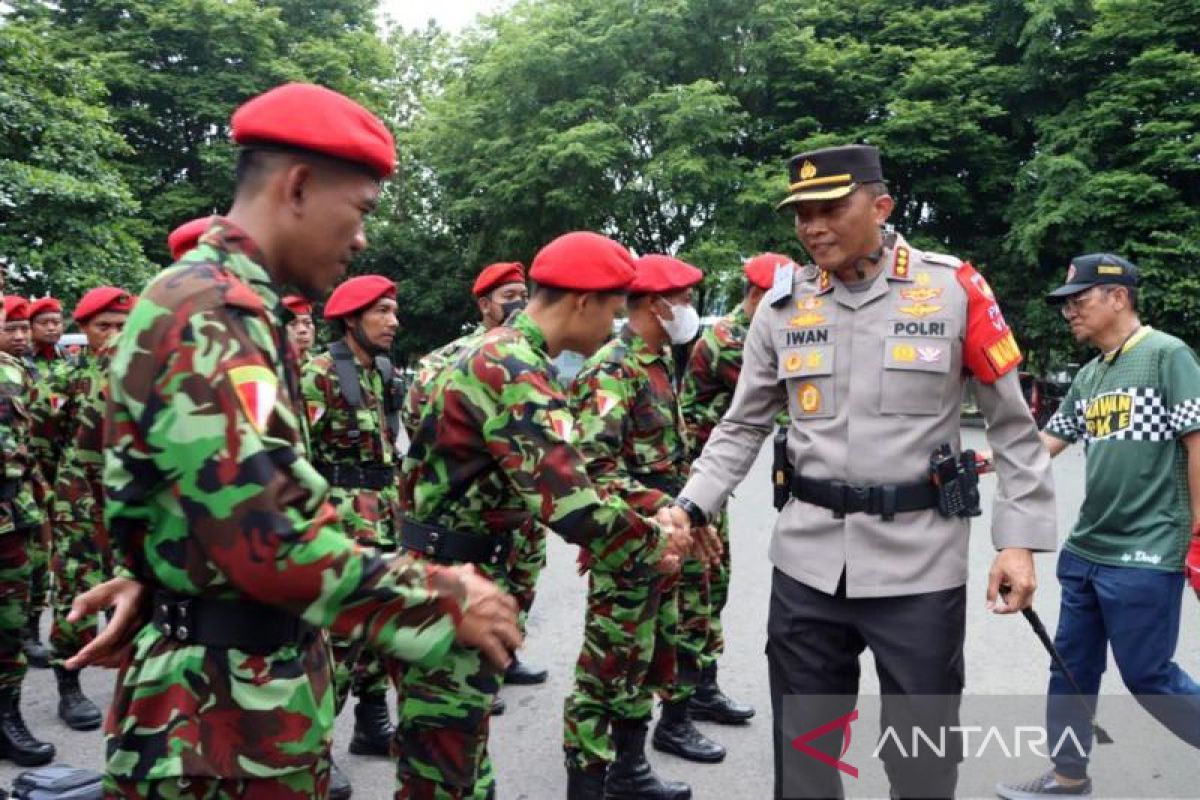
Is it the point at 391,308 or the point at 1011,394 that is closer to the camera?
the point at 1011,394

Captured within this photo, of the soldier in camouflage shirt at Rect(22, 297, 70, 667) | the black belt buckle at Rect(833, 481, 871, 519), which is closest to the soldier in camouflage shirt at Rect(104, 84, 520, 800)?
the black belt buckle at Rect(833, 481, 871, 519)

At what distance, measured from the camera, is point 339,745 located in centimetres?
432

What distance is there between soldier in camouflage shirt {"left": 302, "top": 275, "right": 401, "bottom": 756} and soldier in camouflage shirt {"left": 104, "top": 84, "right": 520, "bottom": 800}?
2378mm

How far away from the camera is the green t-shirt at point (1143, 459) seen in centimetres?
348

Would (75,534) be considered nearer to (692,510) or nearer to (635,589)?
(635,589)

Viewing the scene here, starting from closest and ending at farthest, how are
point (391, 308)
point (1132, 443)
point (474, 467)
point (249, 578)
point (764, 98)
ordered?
point (249, 578) < point (474, 467) < point (1132, 443) < point (391, 308) < point (764, 98)

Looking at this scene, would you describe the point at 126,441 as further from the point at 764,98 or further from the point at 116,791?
the point at 764,98

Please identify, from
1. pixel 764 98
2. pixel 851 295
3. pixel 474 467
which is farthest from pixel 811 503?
pixel 764 98

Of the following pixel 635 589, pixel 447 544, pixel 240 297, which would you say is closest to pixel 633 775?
pixel 635 589

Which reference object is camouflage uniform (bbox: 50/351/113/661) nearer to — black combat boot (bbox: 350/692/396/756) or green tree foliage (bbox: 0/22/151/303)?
black combat boot (bbox: 350/692/396/756)

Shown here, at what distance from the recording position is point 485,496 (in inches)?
108

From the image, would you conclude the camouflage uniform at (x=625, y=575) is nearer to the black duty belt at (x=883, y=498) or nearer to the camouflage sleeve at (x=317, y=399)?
the black duty belt at (x=883, y=498)

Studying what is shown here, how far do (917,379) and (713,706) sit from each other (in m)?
2.40

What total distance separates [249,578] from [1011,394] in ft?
7.07
